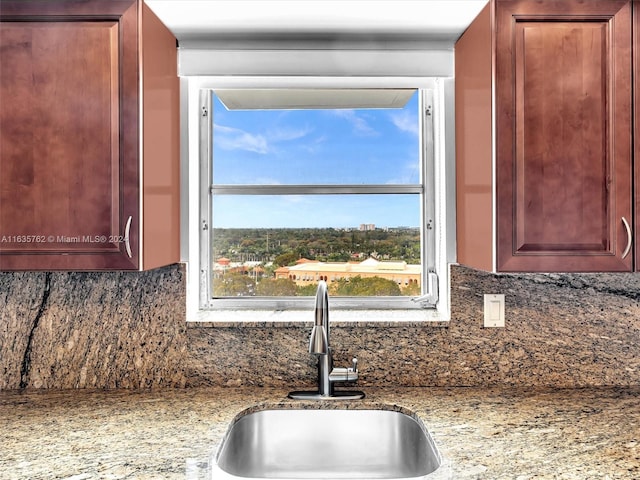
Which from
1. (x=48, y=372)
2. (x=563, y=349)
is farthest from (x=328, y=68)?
(x=48, y=372)

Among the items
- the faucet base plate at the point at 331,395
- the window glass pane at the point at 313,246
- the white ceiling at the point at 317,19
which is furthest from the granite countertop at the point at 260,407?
the white ceiling at the point at 317,19

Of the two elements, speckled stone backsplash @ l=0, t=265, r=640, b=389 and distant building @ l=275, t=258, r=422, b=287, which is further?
distant building @ l=275, t=258, r=422, b=287

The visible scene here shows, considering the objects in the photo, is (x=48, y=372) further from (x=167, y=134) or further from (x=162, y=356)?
(x=167, y=134)

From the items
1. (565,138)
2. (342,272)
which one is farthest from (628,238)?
(342,272)

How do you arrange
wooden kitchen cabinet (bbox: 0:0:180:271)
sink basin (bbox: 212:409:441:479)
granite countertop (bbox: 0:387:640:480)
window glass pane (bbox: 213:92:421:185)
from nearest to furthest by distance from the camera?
granite countertop (bbox: 0:387:640:480)
wooden kitchen cabinet (bbox: 0:0:180:271)
sink basin (bbox: 212:409:441:479)
window glass pane (bbox: 213:92:421:185)

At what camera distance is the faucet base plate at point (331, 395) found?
1.55m

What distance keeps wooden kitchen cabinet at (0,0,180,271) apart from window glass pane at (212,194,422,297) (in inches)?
22.1

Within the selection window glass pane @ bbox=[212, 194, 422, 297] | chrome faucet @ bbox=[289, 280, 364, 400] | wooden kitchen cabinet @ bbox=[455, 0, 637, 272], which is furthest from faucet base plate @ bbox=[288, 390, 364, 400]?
wooden kitchen cabinet @ bbox=[455, 0, 637, 272]

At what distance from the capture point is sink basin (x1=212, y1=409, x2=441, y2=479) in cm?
149

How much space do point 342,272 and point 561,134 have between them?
88 centimetres

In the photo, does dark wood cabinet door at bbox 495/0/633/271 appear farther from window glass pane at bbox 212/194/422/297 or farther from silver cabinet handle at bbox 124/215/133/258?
silver cabinet handle at bbox 124/215/133/258

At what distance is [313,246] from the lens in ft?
6.15

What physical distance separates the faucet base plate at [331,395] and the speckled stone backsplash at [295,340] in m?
0.08

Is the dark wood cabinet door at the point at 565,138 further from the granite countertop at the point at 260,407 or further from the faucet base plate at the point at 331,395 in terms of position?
the faucet base plate at the point at 331,395
